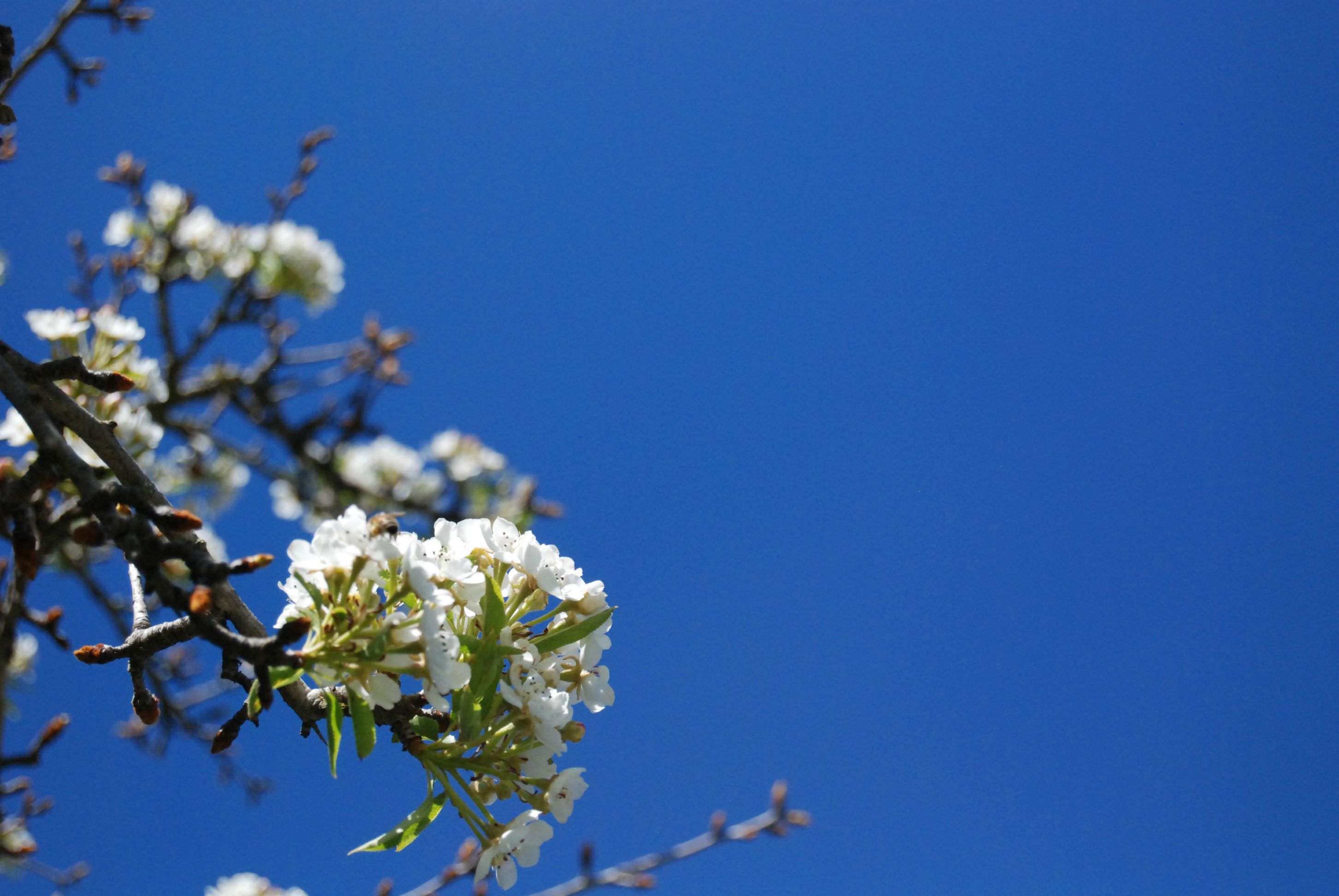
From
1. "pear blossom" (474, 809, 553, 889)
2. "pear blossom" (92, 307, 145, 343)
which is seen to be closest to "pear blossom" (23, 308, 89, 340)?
"pear blossom" (92, 307, 145, 343)

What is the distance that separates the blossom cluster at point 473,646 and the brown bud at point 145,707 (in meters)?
0.28

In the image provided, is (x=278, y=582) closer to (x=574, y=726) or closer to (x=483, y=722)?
(x=483, y=722)

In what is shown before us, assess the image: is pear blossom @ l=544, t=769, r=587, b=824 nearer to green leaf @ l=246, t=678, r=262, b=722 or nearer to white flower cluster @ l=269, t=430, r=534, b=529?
green leaf @ l=246, t=678, r=262, b=722

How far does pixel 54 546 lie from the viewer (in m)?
2.18

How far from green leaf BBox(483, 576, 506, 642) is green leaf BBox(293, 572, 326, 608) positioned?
27 cm

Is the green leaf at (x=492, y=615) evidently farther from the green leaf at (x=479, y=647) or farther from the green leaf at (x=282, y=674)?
the green leaf at (x=282, y=674)

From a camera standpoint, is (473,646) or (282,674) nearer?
(282,674)

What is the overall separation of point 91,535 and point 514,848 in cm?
90

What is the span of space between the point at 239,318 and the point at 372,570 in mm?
4496

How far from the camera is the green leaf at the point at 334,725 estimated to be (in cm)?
144

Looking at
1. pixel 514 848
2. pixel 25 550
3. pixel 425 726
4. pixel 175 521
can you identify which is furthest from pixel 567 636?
pixel 25 550

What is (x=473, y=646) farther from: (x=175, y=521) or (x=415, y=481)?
(x=415, y=481)

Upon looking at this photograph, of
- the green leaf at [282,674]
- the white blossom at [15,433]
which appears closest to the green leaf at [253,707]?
the green leaf at [282,674]

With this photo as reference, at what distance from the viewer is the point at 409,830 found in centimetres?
153
